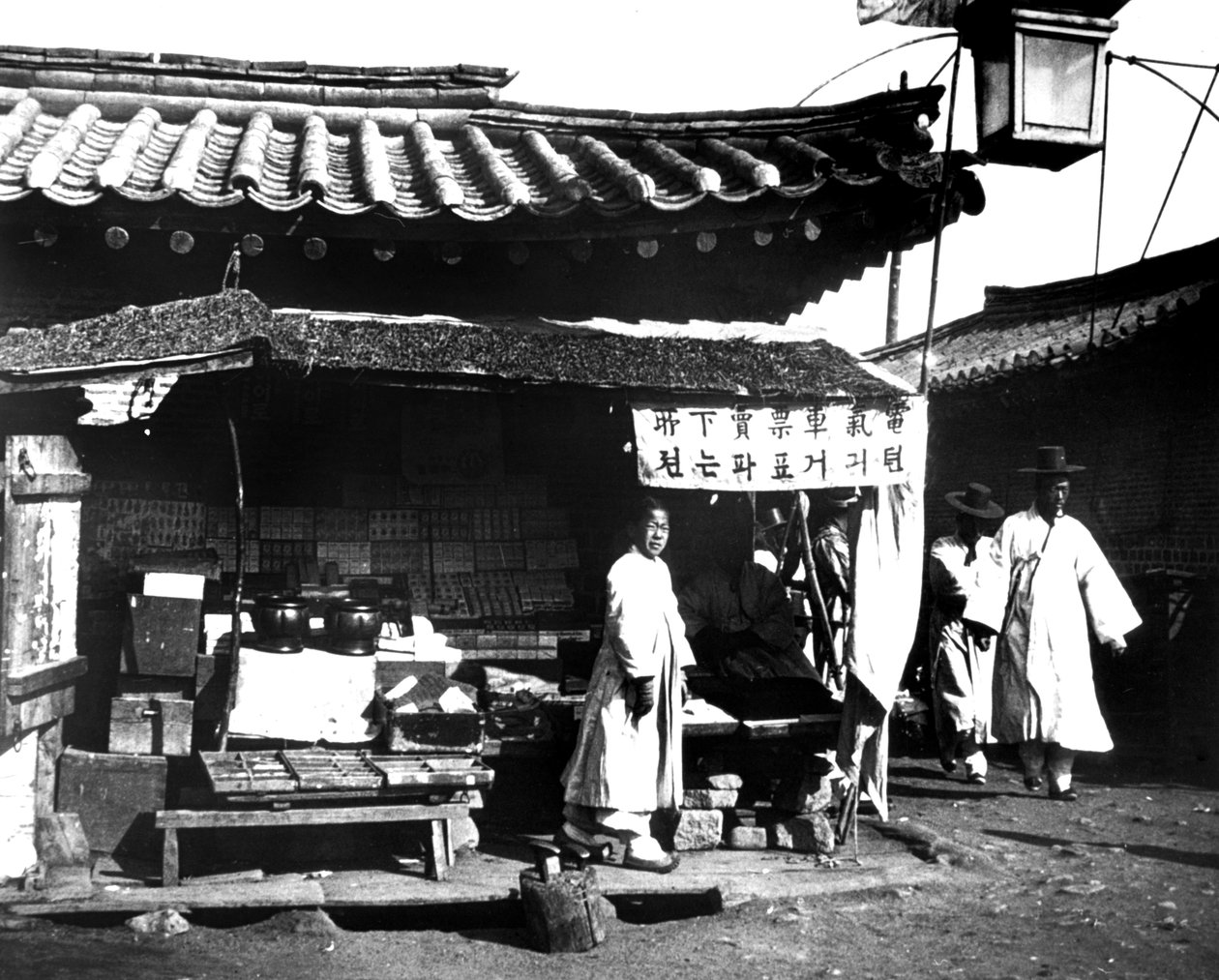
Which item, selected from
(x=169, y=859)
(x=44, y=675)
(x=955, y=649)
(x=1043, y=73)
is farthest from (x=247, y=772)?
(x=955, y=649)

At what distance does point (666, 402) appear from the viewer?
752 cm

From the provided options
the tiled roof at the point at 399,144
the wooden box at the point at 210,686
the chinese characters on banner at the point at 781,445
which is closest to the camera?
the chinese characters on banner at the point at 781,445

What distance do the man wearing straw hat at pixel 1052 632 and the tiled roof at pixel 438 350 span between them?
3.15 m

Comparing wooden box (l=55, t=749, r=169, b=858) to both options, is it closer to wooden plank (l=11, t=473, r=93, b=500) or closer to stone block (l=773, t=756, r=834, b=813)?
wooden plank (l=11, t=473, r=93, b=500)

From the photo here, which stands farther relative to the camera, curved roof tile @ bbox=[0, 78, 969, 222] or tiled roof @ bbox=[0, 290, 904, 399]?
curved roof tile @ bbox=[0, 78, 969, 222]

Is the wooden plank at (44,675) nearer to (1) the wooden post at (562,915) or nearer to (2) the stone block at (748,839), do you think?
(1) the wooden post at (562,915)

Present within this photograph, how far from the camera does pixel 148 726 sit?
755cm

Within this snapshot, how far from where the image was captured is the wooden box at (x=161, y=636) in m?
7.60

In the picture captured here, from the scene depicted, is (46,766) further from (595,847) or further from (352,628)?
(595,847)

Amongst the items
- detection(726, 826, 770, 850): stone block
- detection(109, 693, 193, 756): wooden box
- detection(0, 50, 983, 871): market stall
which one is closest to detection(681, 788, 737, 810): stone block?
detection(726, 826, 770, 850): stone block

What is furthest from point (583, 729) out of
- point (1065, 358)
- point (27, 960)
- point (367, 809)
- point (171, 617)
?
point (1065, 358)

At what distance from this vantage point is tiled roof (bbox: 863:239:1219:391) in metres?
12.7

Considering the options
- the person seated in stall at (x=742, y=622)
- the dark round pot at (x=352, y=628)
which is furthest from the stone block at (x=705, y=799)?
the dark round pot at (x=352, y=628)

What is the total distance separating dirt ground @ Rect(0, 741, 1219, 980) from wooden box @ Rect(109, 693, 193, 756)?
1560mm
